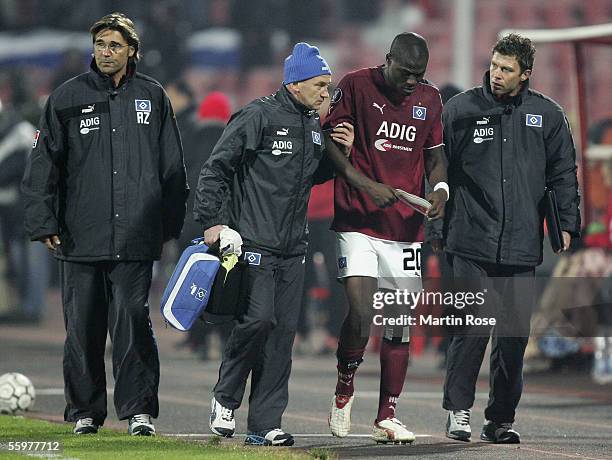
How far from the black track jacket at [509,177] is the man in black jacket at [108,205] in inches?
58.6

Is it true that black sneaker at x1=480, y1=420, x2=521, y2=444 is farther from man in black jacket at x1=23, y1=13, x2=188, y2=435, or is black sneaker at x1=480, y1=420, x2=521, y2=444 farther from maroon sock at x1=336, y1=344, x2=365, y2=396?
man in black jacket at x1=23, y1=13, x2=188, y2=435

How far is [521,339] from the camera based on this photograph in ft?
35.0

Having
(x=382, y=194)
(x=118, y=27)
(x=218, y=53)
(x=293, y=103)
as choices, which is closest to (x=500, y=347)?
(x=382, y=194)

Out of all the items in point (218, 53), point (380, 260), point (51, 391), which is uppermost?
point (218, 53)

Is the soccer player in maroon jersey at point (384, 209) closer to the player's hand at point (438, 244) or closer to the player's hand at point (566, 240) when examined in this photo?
the player's hand at point (438, 244)

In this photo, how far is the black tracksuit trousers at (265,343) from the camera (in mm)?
10133

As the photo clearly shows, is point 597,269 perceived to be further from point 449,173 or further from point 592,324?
point 449,173

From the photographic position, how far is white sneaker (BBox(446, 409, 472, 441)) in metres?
10.7

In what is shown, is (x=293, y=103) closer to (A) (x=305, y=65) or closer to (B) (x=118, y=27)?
(A) (x=305, y=65)

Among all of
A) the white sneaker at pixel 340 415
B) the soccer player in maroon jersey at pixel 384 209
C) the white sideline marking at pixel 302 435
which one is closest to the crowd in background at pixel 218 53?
the white sideline marking at pixel 302 435

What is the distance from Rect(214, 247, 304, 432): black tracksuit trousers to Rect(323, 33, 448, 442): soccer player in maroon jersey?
31 centimetres

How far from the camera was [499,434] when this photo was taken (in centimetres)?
1062

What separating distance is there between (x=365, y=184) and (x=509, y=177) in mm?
871

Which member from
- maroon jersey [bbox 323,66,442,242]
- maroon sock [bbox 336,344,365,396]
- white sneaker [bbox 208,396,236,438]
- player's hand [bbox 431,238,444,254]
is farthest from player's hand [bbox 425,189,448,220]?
white sneaker [bbox 208,396,236,438]
